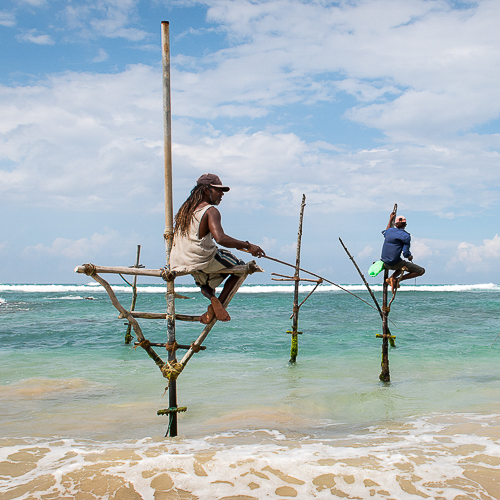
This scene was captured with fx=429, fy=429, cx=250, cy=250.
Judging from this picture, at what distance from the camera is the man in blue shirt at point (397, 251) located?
293 inches

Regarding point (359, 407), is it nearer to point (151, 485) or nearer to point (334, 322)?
point (151, 485)

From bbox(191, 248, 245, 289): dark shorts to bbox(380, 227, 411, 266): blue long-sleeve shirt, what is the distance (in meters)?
3.78

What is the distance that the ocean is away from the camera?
12.2 feet

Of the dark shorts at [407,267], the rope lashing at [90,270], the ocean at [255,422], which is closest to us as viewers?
the ocean at [255,422]

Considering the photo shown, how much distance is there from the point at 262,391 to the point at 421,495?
4910 millimetres

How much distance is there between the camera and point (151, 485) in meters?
3.69

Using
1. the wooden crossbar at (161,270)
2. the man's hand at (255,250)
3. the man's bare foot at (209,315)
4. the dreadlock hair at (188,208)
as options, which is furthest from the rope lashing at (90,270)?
the man's hand at (255,250)

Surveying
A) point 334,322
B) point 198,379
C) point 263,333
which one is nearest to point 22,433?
point 198,379

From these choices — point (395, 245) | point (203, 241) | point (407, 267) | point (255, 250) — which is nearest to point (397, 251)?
point (395, 245)

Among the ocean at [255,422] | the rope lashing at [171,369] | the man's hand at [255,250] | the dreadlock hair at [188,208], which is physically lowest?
the ocean at [255,422]

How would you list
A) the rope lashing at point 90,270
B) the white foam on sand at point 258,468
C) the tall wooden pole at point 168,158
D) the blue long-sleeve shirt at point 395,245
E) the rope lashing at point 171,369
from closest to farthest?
the white foam on sand at point 258,468, the rope lashing at point 90,270, the tall wooden pole at point 168,158, the rope lashing at point 171,369, the blue long-sleeve shirt at point 395,245

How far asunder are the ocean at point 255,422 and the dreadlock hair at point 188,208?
2.29 meters

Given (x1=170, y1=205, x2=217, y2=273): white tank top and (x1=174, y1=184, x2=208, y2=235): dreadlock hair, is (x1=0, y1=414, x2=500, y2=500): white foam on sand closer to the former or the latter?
(x1=170, y1=205, x2=217, y2=273): white tank top

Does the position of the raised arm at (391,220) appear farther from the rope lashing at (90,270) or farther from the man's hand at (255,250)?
the rope lashing at (90,270)
